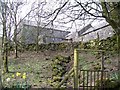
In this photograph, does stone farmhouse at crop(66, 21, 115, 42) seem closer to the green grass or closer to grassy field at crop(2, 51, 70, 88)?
grassy field at crop(2, 51, 70, 88)

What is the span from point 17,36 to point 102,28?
691mm

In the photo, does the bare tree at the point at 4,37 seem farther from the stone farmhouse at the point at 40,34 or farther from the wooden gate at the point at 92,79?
the wooden gate at the point at 92,79

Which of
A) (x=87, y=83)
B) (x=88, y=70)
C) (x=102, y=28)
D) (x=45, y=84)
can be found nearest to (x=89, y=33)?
(x=102, y=28)

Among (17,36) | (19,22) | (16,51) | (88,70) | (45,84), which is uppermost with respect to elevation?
(19,22)

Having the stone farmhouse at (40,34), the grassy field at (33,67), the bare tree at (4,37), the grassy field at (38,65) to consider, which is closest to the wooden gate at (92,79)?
the grassy field at (38,65)

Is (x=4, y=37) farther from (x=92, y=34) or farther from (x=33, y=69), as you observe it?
(x=92, y=34)

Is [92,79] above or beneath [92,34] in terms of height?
beneath

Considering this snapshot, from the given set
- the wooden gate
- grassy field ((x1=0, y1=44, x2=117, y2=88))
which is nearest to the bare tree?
grassy field ((x1=0, y1=44, x2=117, y2=88))

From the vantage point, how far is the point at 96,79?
1.55m

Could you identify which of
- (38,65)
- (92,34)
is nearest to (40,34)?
(38,65)

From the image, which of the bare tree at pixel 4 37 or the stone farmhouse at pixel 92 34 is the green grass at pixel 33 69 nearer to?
the bare tree at pixel 4 37

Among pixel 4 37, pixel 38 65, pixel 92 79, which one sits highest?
pixel 4 37

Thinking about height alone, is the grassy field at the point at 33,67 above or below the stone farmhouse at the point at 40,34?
below

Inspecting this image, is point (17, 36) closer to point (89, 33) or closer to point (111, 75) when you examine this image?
point (89, 33)
